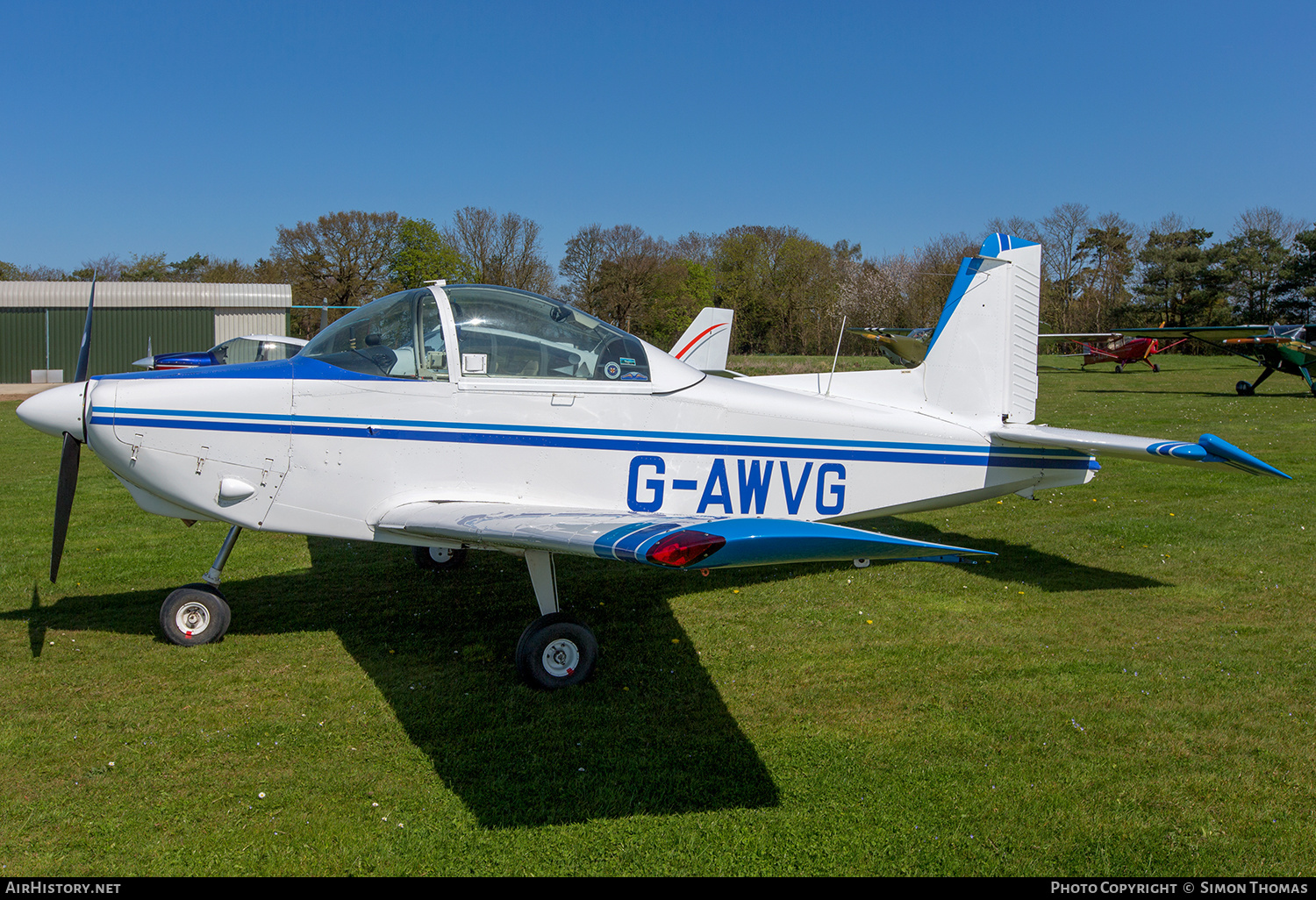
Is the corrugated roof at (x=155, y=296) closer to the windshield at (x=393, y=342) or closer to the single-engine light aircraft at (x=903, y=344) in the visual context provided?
the single-engine light aircraft at (x=903, y=344)

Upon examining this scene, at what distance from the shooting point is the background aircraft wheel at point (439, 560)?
6.75 metres

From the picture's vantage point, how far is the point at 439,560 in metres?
6.79

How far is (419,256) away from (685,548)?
4842cm

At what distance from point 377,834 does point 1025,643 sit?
394 cm

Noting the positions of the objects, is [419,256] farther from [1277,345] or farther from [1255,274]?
[1255,274]

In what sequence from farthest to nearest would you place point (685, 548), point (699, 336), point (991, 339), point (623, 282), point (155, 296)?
point (623, 282) → point (155, 296) → point (699, 336) → point (991, 339) → point (685, 548)

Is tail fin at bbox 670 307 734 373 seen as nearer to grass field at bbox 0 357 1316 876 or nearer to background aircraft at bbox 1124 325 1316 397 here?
grass field at bbox 0 357 1316 876

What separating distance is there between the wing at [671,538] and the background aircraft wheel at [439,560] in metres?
2.35

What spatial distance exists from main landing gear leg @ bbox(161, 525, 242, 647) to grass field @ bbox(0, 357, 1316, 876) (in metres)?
0.11

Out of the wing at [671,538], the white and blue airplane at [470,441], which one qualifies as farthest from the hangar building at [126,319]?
the wing at [671,538]

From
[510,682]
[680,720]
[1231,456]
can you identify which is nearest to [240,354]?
[510,682]

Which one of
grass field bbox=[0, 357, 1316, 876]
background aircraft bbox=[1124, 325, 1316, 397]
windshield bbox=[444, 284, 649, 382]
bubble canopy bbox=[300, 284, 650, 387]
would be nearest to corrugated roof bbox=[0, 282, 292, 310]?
grass field bbox=[0, 357, 1316, 876]

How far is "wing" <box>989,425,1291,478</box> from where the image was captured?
4.59 m

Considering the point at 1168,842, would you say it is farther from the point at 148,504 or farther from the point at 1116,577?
the point at 148,504
